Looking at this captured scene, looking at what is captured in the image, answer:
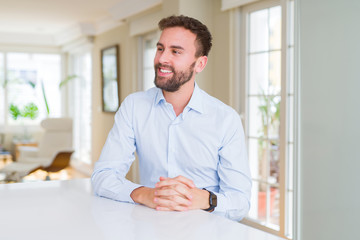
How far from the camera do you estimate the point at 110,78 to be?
21.5 ft

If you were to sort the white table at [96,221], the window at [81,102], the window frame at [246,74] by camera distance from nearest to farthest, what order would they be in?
the white table at [96,221], the window frame at [246,74], the window at [81,102]

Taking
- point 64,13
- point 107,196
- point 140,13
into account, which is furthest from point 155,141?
point 64,13

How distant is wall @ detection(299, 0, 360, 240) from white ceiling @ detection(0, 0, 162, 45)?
8.97ft

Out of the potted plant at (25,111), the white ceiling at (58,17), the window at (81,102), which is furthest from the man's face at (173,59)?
the potted plant at (25,111)

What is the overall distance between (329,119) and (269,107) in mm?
1474

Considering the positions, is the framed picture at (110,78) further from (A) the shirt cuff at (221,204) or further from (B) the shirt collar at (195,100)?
(A) the shirt cuff at (221,204)

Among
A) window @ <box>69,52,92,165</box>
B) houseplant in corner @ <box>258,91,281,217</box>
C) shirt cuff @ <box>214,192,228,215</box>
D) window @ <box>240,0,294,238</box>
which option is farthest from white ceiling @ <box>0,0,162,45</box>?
shirt cuff @ <box>214,192,228,215</box>

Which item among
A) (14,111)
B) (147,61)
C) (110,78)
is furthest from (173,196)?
(14,111)

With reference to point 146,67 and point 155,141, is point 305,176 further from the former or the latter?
point 146,67

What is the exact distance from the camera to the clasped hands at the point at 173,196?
4.20ft

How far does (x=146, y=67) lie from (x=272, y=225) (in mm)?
2897

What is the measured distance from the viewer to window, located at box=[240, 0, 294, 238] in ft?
11.0

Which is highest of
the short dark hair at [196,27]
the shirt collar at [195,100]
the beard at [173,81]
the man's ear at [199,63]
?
the short dark hair at [196,27]

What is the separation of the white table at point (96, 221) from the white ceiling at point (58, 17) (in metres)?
3.61
